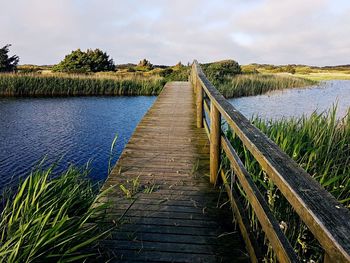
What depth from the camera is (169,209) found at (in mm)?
2910

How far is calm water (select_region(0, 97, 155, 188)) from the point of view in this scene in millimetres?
7859

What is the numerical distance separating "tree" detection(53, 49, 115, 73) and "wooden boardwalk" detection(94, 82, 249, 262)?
1490 inches

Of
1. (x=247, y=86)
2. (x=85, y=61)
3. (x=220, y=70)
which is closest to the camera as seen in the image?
(x=247, y=86)

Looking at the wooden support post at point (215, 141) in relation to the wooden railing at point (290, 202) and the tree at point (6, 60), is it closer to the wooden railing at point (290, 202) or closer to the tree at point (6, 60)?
the wooden railing at point (290, 202)

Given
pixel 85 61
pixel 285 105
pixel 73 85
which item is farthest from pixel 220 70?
pixel 85 61

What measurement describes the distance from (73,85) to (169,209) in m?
21.6

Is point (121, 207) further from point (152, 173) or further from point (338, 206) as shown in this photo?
point (338, 206)

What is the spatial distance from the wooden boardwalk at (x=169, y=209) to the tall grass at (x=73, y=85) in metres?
18.7

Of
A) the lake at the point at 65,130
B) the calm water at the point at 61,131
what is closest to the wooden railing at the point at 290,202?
the calm water at the point at 61,131

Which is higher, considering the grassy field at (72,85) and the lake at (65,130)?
the grassy field at (72,85)

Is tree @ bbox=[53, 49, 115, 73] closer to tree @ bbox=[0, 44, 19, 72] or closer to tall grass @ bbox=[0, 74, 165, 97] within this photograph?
tree @ bbox=[0, 44, 19, 72]

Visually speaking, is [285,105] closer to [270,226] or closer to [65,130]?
[65,130]

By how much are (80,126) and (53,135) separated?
176cm

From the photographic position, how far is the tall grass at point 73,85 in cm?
2103
